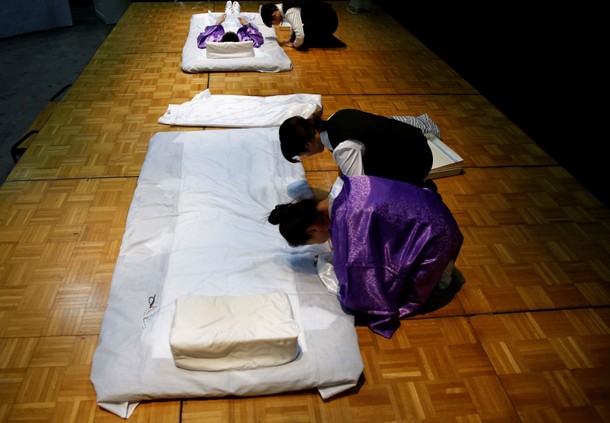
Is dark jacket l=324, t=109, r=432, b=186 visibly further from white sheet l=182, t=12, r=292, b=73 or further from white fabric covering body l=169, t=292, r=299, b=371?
white sheet l=182, t=12, r=292, b=73

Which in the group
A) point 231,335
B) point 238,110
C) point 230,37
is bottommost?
point 238,110

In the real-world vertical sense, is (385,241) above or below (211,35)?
Result: above

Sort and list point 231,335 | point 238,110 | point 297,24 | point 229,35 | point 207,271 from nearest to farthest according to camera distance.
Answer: point 231,335 → point 207,271 → point 238,110 → point 229,35 → point 297,24

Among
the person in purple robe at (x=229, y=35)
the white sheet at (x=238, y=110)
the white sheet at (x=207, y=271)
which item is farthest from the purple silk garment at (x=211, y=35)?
the white sheet at (x=207, y=271)

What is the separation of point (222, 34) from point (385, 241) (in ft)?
11.1

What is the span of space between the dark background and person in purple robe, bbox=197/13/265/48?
6.42 feet

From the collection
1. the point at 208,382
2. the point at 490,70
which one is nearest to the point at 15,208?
the point at 208,382

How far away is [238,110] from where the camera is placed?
11.0 ft

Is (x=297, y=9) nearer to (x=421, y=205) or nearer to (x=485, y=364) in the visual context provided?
(x=421, y=205)

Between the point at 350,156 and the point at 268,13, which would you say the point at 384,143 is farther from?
the point at 268,13

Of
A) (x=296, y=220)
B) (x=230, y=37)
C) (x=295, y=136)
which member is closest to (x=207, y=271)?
(x=296, y=220)

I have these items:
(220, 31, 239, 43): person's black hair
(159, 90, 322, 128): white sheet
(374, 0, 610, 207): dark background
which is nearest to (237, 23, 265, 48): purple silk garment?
(220, 31, 239, 43): person's black hair

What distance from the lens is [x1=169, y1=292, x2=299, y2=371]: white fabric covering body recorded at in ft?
5.12

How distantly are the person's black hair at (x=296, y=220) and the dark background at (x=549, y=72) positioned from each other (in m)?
1.92
